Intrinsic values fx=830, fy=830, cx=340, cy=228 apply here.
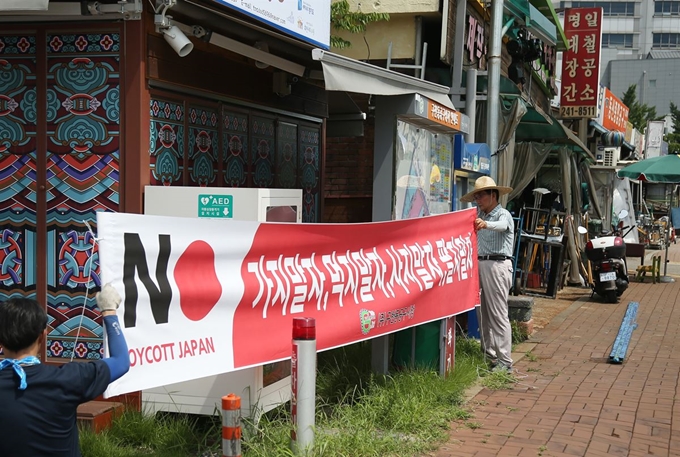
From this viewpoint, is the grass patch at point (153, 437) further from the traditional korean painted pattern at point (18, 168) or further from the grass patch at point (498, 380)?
the grass patch at point (498, 380)

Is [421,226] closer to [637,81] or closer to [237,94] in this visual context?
[237,94]

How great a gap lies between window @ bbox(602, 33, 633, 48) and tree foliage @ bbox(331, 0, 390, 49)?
280ft

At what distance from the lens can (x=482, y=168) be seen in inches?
396

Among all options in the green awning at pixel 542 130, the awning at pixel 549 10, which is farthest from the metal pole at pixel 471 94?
the awning at pixel 549 10

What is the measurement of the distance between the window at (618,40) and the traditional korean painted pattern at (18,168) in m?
92.5

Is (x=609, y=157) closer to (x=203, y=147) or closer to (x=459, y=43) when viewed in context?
(x=459, y=43)

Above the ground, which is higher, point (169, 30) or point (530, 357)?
point (169, 30)

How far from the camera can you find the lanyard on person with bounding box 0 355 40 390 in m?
3.16

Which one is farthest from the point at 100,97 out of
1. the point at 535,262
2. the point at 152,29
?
the point at 535,262

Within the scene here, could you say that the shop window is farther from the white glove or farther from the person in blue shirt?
the person in blue shirt

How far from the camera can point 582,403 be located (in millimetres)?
7355

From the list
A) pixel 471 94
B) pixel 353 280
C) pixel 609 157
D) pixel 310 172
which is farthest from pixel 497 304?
pixel 609 157

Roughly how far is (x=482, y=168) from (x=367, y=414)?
14.9 ft

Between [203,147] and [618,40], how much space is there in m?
93.4
